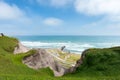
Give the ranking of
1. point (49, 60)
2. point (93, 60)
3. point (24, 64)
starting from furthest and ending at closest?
point (49, 60)
point (24, 64)
point (93, 60)

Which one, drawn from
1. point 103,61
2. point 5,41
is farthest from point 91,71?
point 5,41

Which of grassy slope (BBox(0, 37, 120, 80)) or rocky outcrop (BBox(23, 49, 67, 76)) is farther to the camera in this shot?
rocky outcrop (BBox(23, 49, 67, 76))

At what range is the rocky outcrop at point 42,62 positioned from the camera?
1809 inches

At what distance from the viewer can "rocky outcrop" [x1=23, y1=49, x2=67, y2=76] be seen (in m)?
45.9

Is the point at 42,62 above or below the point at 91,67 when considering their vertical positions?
below

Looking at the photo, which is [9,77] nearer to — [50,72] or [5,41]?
[50,72]

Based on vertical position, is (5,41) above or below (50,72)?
above

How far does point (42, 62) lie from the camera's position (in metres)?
46.3

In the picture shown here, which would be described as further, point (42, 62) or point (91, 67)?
point (42, 62)

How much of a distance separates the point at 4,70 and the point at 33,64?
8788mm

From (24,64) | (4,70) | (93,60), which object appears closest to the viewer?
(4,70)

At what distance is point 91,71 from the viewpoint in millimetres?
38031

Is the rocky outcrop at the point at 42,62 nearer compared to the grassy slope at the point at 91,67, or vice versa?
the grassy slope at the point at 91,67

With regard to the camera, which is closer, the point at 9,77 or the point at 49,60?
the point at 9,77
